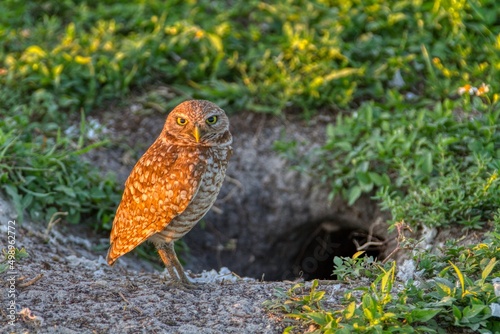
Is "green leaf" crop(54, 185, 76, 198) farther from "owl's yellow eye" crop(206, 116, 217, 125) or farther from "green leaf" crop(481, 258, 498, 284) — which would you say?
"green leaf" crop(481, 258, 498, 284)

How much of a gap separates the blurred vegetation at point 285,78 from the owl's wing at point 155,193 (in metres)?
0.70

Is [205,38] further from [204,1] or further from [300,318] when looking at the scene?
[300,318]

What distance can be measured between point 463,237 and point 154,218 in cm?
160

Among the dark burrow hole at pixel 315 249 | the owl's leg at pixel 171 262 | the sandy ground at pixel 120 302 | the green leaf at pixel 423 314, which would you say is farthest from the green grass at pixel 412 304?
the dark burrow hole at pixel 315 249

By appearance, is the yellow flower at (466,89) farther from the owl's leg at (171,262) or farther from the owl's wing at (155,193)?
the owl's leg at (171,262)

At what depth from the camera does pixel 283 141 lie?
5328 millimetres

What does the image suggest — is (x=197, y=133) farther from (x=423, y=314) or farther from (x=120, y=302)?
(x=423, y=314)

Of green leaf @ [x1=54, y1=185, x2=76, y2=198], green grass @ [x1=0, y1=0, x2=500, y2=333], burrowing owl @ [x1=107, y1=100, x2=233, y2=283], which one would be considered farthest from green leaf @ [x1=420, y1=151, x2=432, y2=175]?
green leaf @ [x1=54, y1=185, x2=76, y2=198]

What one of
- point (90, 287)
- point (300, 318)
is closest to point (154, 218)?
point (90, 287)

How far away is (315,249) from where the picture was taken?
5.71m

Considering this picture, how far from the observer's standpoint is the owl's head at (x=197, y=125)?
373cm

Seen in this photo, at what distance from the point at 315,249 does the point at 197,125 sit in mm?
2296

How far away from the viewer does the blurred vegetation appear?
450 centimetres

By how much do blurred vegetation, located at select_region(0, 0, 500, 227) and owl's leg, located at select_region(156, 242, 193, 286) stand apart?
32.1 inches
